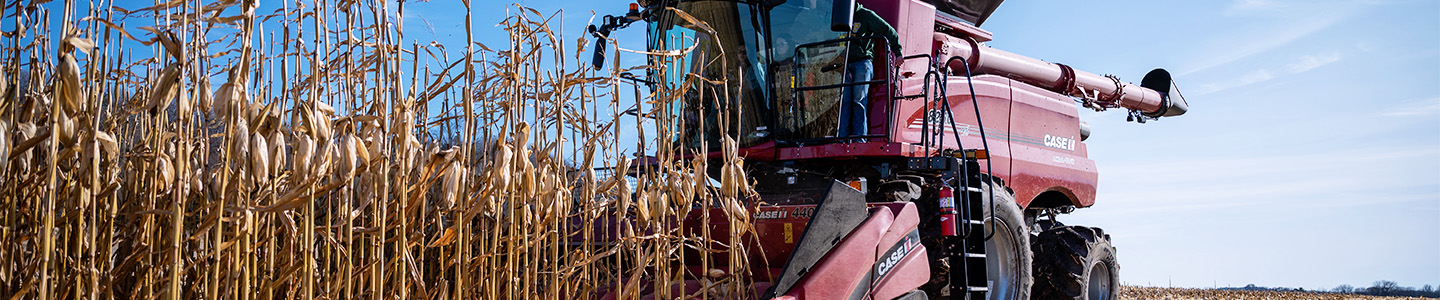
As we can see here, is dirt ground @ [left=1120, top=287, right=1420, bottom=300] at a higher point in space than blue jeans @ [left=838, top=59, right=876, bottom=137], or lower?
lower

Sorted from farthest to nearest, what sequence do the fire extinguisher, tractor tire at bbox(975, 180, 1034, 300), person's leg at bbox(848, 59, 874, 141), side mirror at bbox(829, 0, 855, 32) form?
person's leg at bbox(848, 59, 874, 141) → tractor tire at bbox(975, 180, 1034, 300) → side mirror at bbox(829, 0, 855, 32) → the fire extinguisher

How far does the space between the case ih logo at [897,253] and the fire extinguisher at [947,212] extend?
140 millimetres

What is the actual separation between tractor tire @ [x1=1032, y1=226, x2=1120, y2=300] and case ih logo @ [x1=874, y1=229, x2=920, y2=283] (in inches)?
66.3

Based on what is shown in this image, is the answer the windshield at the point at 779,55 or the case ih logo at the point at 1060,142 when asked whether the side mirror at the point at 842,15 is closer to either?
the windshield at the point at 779,55

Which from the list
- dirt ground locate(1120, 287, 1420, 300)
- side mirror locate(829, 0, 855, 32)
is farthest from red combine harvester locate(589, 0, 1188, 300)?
dirt ground locate(1120, 287, 1420, 300)

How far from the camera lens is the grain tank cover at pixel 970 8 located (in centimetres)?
597

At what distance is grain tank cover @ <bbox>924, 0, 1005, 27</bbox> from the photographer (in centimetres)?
597

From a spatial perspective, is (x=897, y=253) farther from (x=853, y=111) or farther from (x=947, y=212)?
(x=853, y=111)

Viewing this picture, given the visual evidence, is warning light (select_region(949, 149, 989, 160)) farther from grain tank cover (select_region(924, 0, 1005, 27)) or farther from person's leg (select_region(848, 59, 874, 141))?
grain tank cover (select_region(924, 0, 1005, 27))

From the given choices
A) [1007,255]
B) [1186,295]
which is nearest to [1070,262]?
[1007,255]

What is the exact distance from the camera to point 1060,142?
6.18 meters

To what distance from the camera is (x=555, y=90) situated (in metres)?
2.57

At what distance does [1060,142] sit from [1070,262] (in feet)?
3.77

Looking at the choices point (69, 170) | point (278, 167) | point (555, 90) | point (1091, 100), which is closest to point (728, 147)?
point (555, 90)
